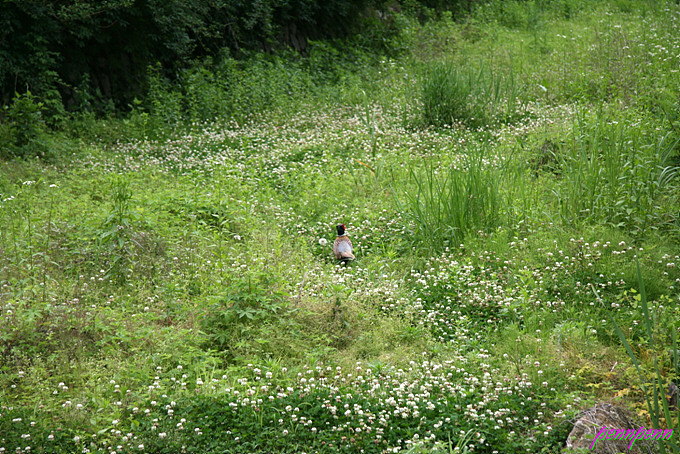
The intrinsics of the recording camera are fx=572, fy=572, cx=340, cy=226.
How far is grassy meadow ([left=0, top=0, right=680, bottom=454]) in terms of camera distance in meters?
3.74

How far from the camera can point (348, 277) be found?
5828 mm

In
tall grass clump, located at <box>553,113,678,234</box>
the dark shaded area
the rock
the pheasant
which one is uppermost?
the dark shaded area

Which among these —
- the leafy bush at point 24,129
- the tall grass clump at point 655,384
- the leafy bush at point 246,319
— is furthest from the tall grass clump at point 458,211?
the leafy bush at point 24,129

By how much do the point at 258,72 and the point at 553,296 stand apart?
9884mm

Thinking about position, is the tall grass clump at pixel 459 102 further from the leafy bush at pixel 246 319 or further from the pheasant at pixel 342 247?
the leafy bush at pixel 246 319

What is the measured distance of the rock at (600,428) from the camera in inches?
129

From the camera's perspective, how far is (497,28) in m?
18.8

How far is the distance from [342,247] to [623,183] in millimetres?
3221

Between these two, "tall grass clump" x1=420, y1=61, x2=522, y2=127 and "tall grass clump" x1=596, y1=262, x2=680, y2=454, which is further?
"tall grass clump" x1=420, y1=61, x2=522, y2=127

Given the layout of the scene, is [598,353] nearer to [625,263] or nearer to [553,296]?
[553,296]

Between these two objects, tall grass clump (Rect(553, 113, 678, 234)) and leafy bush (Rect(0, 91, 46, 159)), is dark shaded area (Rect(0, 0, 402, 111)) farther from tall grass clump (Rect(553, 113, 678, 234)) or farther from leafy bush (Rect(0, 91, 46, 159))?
tall grass clump (Rect(553, 113, 678, 234))

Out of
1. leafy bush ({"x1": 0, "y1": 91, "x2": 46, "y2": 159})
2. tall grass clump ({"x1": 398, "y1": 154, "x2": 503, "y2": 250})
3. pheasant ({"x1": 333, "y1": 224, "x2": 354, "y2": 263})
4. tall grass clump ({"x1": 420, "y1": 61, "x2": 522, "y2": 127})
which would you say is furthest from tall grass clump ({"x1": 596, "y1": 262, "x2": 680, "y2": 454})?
leafy bush ({"x1": 0, "y1": 91, "x2": 46, "y2": 159})

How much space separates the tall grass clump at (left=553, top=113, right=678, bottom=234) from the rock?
296 centimetres

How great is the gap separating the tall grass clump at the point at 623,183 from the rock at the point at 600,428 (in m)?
2.96
